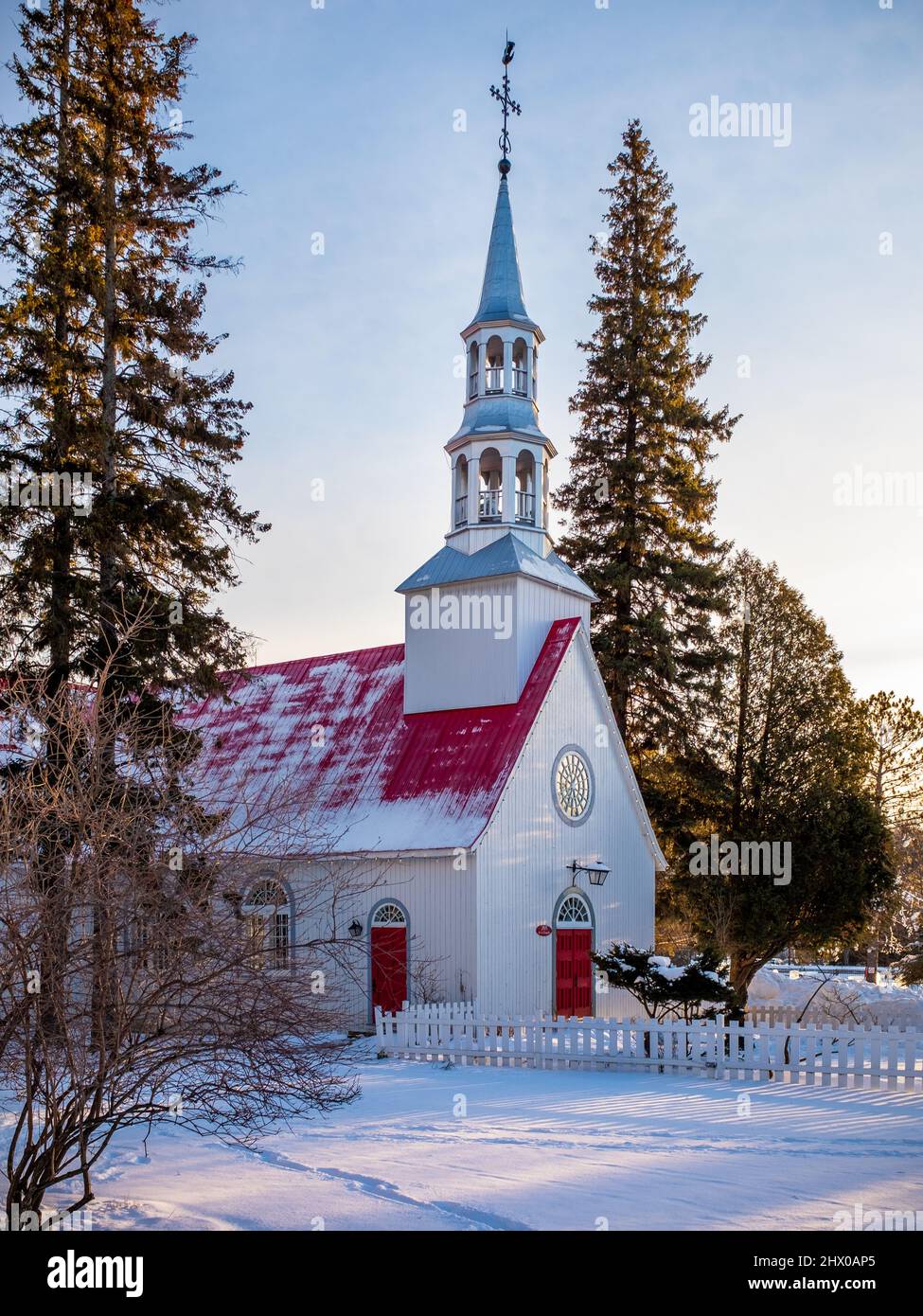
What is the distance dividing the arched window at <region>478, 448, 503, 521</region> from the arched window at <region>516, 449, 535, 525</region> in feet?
1.35

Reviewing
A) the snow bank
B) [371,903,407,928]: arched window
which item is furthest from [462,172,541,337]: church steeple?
the snow bank

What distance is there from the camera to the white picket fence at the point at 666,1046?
575 inches

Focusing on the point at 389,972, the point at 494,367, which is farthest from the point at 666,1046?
the point at 494,367

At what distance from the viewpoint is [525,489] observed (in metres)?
26.7

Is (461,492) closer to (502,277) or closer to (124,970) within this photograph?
A: (502,277)


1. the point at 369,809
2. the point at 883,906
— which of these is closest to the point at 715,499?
the point at 883,906

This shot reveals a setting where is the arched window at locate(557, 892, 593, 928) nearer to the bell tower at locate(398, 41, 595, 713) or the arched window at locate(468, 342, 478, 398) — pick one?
the bell tower at locate(398, 41, 595, 713)

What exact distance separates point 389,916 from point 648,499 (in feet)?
49.3

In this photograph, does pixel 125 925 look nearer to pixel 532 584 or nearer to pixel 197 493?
pixel 197 493

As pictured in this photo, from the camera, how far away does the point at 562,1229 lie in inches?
308

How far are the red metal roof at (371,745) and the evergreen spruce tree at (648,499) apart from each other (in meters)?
6.79

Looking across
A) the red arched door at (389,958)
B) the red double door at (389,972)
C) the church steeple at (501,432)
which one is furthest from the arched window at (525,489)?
the red double door at (389,972)

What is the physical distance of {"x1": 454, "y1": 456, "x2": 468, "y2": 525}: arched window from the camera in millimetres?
25969

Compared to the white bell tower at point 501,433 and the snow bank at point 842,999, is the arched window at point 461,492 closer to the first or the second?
the white bell tower at point 501,433
